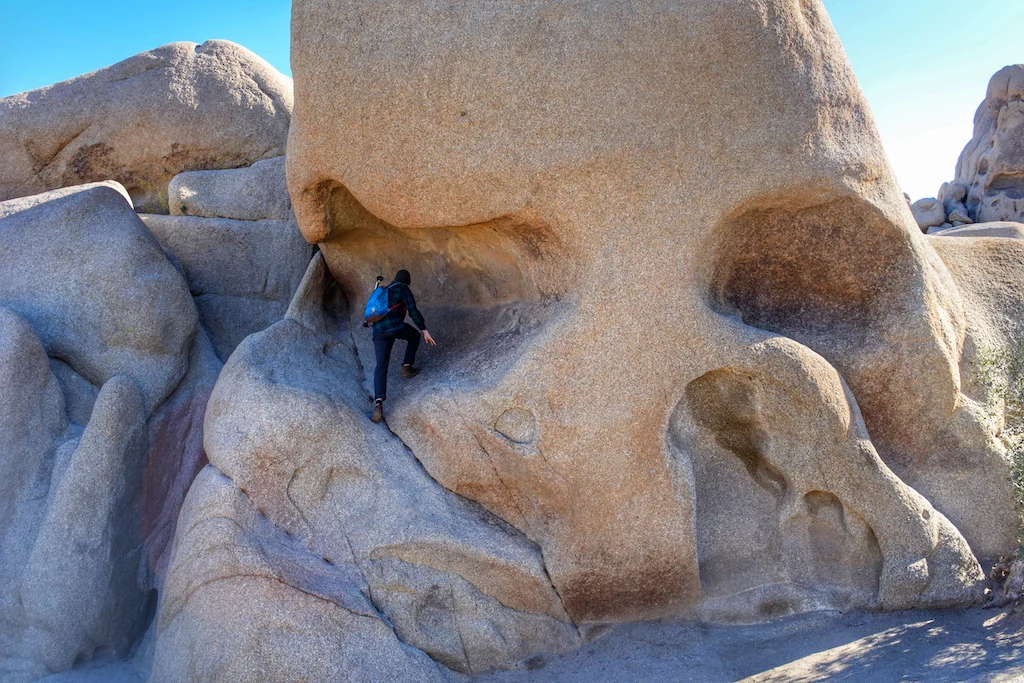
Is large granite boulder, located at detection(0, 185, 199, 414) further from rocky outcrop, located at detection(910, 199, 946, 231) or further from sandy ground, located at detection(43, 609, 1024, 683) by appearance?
rocky outcrop, located at detection(910, 199, 946, 231)

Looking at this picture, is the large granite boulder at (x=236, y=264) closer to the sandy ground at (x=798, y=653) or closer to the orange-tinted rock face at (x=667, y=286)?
the orange-tinted rock face at (x=667, y=286)

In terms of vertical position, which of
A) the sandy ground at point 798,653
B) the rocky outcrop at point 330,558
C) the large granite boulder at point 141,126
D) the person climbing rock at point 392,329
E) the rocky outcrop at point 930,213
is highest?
the large granite boulder at point 141,126

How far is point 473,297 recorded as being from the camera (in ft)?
22.4

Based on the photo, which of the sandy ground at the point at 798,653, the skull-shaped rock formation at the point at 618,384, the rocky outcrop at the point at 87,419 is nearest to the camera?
the sandy ground at the point at 798,653

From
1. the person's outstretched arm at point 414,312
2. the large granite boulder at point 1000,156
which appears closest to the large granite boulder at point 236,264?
the person's outstretched arm at point 414,312

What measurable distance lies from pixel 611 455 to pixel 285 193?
15.8 feet

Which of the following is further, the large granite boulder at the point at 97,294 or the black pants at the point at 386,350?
the large granite boulder at the point at 97,294

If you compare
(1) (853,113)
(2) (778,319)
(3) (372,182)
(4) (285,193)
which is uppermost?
(4) (285,193)

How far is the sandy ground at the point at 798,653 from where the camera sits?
5.01m

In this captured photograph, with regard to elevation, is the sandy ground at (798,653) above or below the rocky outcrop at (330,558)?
below

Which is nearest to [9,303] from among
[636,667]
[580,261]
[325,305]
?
[325,305]

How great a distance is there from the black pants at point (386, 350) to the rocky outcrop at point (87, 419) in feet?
5.87

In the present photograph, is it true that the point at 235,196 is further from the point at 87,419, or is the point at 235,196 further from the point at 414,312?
the point at 414,312

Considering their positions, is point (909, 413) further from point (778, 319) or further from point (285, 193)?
point (285, 193)
